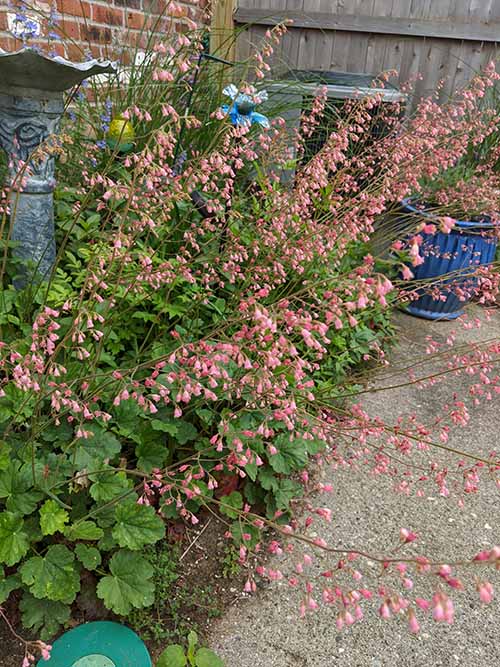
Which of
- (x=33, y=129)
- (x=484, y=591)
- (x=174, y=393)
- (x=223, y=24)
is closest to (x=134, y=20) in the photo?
(x=223, y=24)

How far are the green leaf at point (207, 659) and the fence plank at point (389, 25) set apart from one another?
5.07m

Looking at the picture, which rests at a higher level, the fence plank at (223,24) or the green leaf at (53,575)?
the fence plank at (223,24)

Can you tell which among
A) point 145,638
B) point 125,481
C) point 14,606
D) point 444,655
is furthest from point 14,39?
point 444,655

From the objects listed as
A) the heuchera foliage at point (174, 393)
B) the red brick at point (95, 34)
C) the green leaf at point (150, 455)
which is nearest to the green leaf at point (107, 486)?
the heuchera foliage at point (174, 393)

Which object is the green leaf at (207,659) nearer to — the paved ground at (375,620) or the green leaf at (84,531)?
the paved ground at (375,620)

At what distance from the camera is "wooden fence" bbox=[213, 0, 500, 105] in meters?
5.13

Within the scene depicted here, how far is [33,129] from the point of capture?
6.79ft

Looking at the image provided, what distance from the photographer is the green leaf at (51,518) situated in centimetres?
145

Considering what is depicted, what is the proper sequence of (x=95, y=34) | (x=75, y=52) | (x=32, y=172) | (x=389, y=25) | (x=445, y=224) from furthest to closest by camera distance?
(x=389, y=25) → (x=95, y=34) → (x=75, y=52) → (x=32, y=172) → (x=445, y=224)

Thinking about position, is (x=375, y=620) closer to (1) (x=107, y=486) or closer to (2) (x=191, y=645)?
(2) (x=191, y=645)

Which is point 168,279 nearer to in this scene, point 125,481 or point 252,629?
point 125,481

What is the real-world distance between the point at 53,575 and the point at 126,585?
0.66 feet

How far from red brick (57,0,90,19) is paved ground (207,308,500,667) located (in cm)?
284

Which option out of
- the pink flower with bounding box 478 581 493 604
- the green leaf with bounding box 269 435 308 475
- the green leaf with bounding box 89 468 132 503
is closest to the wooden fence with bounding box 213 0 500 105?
the green leaf with bounding box 269 435 308 475
